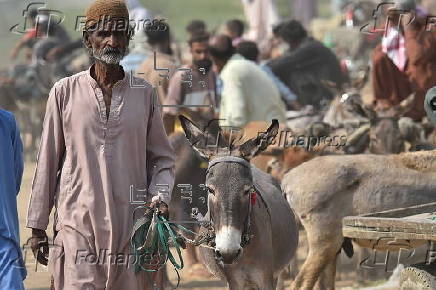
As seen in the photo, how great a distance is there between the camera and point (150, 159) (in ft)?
24.3

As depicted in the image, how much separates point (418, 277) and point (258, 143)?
1.41 meters

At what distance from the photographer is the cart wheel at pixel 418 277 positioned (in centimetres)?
822

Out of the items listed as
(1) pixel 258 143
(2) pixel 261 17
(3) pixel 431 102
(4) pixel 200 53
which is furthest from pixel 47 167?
(2) pixel 261 17

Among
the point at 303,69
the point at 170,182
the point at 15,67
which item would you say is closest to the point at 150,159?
the point at 170,182

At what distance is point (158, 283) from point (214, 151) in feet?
3.97

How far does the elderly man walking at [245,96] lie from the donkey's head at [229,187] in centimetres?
449

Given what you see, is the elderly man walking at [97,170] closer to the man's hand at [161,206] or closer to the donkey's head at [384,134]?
the man's hand at [161,206]

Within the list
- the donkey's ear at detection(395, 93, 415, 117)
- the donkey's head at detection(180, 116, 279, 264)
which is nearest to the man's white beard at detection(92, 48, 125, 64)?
the donkey's head at detection(180, 116, 279, 264)

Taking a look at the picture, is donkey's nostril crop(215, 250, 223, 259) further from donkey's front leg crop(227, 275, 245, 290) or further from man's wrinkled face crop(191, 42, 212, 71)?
man's wrinkled face crop(191, 42, 212, 71)

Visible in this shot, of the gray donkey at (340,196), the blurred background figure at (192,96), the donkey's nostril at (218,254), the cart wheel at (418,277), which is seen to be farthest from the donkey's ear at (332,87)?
the donkey's nostril at (218,254)

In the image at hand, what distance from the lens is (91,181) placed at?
7113 mm

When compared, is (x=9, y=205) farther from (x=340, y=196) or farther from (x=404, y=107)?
(x=404, y=107)

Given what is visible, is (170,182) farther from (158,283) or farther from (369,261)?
(369,261)

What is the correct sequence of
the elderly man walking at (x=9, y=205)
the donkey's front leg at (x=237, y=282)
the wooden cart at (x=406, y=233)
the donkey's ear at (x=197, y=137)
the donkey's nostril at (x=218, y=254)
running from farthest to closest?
the donkey's front leg at (x=237, y=282) < the donkey's ear at (x=197, y=137) < the wooden cart at (x=406, y=233) < the donkey's nostril at (x=218, y=254) < the elderly man walking at (x=9, y=205)
